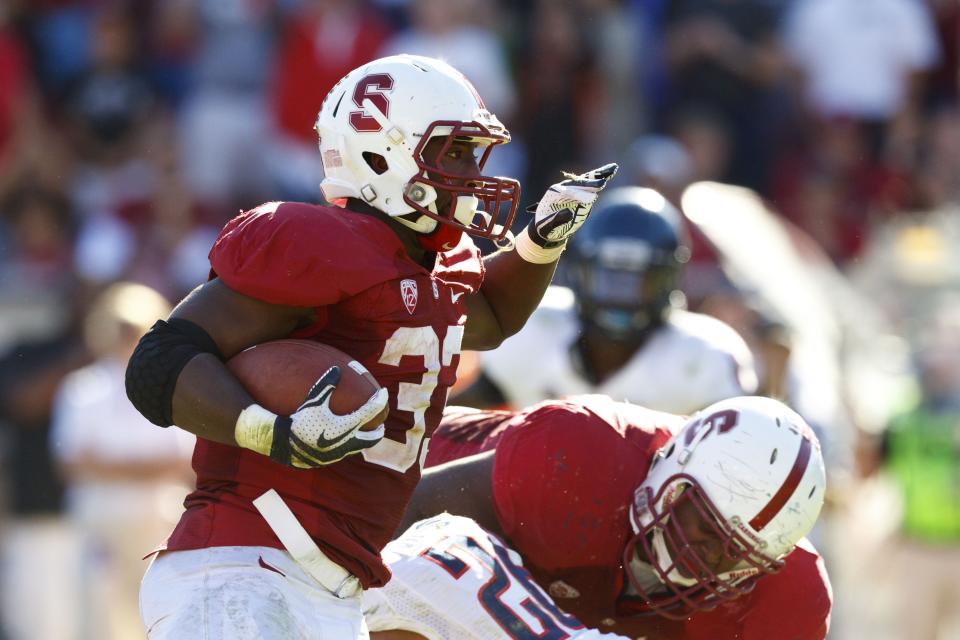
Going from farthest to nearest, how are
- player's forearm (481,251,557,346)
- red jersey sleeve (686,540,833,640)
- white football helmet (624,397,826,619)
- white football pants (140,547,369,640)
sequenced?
player's forearm (481,251,557,346)
red jersey sleeve (686,540,833,640)
white football helmet (624,397,826,619)
white football pants (140,547,369,640)

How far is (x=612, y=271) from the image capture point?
5.94 m

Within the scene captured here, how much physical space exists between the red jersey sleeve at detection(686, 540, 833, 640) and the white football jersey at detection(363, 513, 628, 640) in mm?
459

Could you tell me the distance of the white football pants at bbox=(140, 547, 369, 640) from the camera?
11.3 feet

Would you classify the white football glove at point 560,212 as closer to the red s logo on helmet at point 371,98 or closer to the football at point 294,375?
the red s logo on helmet at point 371,98

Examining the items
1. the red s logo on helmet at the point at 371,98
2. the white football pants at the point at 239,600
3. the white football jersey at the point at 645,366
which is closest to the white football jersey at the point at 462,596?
the white football pants at the point at 239,600

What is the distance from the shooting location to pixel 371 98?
3.75 metres

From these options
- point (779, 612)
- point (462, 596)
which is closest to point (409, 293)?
point (462, 596)

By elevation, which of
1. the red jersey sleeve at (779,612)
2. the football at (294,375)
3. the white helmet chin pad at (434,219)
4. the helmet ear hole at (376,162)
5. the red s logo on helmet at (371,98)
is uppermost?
the red s logo on helmet at (371,98)

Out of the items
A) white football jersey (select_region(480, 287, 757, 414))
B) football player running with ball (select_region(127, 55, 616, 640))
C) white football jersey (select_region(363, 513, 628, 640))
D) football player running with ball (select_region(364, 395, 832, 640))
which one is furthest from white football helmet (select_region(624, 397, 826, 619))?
white football jersey (select_region(480, 287, 757, 414))

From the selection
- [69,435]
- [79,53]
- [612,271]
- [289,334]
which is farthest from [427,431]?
[79,53]

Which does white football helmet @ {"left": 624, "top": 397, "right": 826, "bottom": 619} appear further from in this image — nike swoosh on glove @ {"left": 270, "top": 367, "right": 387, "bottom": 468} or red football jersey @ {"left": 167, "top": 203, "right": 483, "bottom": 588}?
nike swoosh on glove @ {"left": 270, "top": 367, "right": 387, "bottom": 468}

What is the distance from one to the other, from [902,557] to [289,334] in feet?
16.6

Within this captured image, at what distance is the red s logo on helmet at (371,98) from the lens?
3738 millimetres

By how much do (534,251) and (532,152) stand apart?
533 cm
